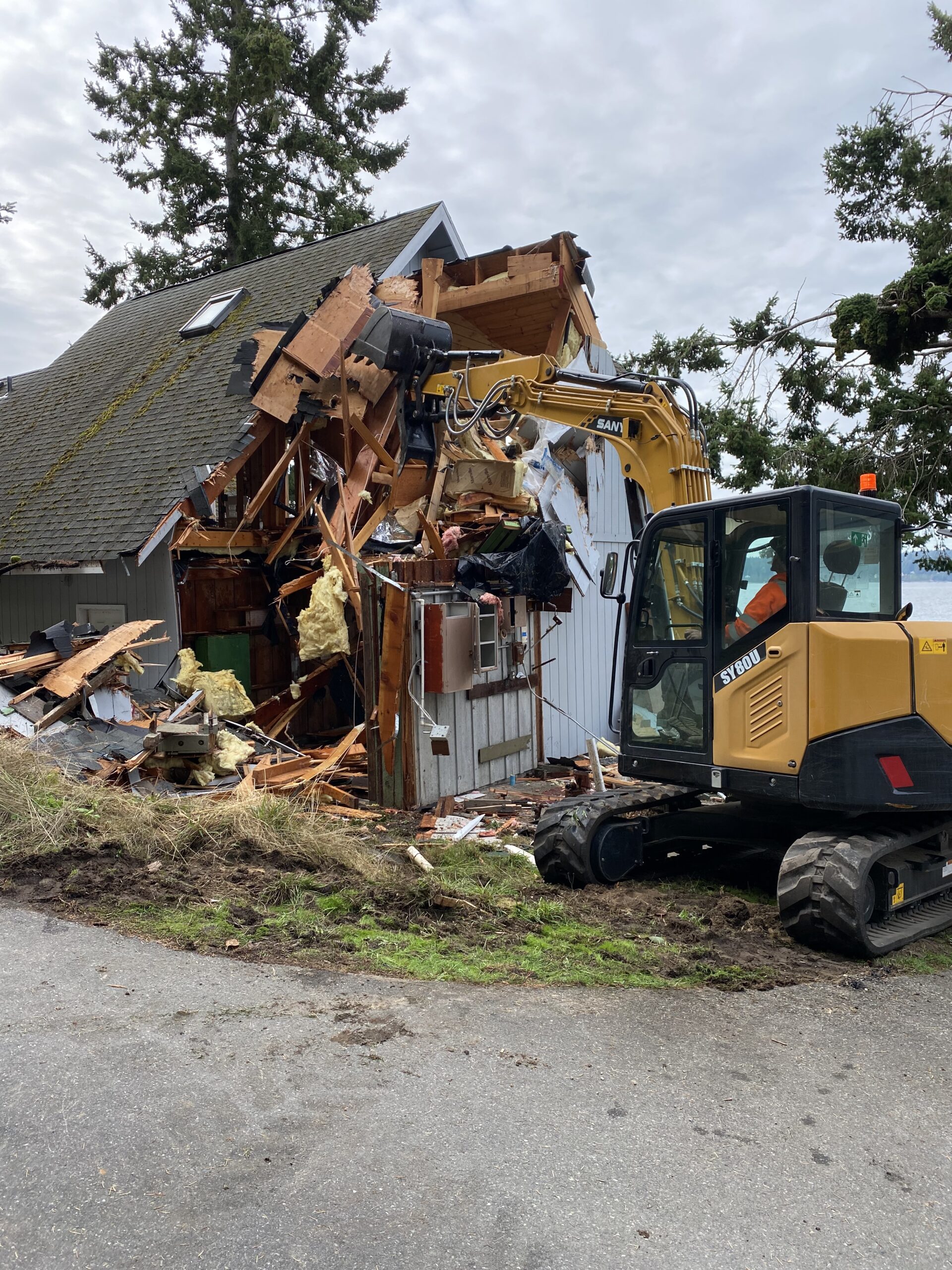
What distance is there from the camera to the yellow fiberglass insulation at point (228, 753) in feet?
30.2

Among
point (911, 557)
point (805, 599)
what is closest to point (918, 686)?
point (805, 599)

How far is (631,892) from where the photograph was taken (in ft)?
21.5

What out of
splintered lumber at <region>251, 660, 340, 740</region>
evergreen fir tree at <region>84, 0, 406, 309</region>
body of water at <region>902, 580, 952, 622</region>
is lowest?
splintered lumber at <region>251, 660, 340, 740</region>

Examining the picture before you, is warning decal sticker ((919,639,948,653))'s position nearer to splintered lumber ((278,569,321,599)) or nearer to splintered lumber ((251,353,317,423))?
splintered lumber ((278,569,321,599))

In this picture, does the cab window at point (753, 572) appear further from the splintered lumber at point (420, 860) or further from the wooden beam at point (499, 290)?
the wooden beam at point (499, 290)

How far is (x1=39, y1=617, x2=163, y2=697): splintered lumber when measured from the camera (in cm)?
933

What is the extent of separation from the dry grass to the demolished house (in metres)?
1.28

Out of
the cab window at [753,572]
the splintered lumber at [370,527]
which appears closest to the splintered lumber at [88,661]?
the splintered lumber at [370,527]

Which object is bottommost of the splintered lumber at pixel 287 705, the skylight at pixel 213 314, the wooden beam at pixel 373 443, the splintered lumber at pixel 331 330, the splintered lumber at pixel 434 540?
the splintered lumber at pixel 287 705

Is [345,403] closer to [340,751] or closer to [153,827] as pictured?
[340,751]

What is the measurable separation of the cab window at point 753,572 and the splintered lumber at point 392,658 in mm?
4010

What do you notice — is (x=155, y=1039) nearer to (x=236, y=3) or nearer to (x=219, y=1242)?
(x=219, y=1242)

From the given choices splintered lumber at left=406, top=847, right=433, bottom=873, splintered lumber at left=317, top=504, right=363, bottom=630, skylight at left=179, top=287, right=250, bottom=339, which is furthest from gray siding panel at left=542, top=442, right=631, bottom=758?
skylight at left=179, top=287, right=250, bottom=339

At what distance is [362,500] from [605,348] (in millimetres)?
4935
